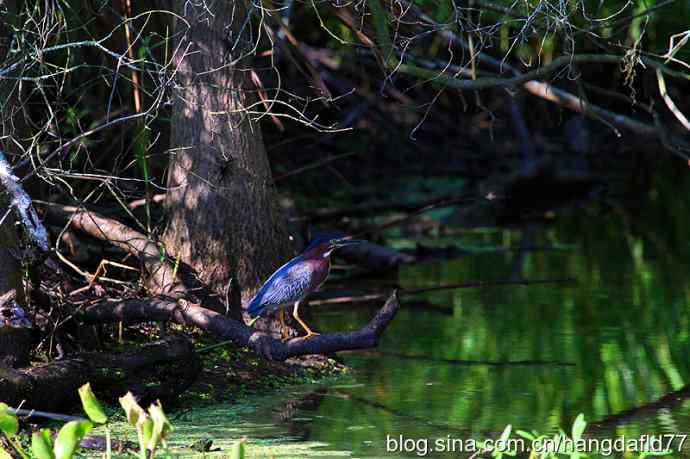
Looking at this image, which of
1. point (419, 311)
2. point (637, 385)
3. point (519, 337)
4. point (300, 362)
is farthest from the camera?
point (419, 311)

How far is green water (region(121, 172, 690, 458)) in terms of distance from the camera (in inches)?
185

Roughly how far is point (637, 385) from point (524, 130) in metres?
11.0

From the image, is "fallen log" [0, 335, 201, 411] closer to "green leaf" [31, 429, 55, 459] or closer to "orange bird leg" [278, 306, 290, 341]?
"orange bird leg" [278, 306, 290, 341]

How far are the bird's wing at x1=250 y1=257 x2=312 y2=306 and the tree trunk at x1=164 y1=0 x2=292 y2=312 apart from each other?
1.70 ft

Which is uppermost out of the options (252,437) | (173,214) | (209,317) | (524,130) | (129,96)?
(524,130)

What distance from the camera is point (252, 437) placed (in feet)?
14.9

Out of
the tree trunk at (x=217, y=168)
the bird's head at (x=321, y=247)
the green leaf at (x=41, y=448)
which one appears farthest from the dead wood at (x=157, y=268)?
the green leaf at (x=41, y=448)

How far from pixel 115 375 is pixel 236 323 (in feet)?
1.75

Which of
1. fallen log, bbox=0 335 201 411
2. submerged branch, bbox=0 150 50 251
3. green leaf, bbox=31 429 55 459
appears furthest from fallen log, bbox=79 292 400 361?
green leaf, bbox=31 429 55 459

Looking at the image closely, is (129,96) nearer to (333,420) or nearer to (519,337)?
(519,337)

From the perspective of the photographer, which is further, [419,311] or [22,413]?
[419,311]

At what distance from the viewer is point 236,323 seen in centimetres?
488

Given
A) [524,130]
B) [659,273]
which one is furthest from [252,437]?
[524,130]

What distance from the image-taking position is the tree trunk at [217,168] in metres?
5.77
